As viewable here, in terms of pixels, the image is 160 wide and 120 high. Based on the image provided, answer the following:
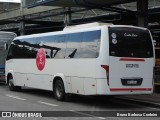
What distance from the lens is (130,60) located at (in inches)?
635

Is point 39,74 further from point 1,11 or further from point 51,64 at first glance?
point 1,11

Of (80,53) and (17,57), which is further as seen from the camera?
(17,57)

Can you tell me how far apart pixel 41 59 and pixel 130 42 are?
192 inches

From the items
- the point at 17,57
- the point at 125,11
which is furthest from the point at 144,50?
the point at 17,57

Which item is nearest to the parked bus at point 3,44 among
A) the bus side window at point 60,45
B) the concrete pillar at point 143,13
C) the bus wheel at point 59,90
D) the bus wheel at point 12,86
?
the bus wheel at point 12,86

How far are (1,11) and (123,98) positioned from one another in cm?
2685

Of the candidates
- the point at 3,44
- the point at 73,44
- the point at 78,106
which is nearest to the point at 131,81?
the point at 78,106

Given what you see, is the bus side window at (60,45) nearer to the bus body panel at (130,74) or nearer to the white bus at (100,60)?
the white bus at (100,60)

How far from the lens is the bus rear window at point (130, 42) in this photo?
1594cm

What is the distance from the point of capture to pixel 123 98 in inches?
736

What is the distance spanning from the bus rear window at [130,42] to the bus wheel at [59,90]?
3.10 meters

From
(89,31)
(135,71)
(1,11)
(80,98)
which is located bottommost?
(80,98)

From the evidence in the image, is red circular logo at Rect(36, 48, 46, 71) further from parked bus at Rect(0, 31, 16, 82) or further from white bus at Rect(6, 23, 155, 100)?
parked bus at Rect(0, 31, 16, 82)

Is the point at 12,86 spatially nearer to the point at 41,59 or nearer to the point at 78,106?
the point at 41,59
